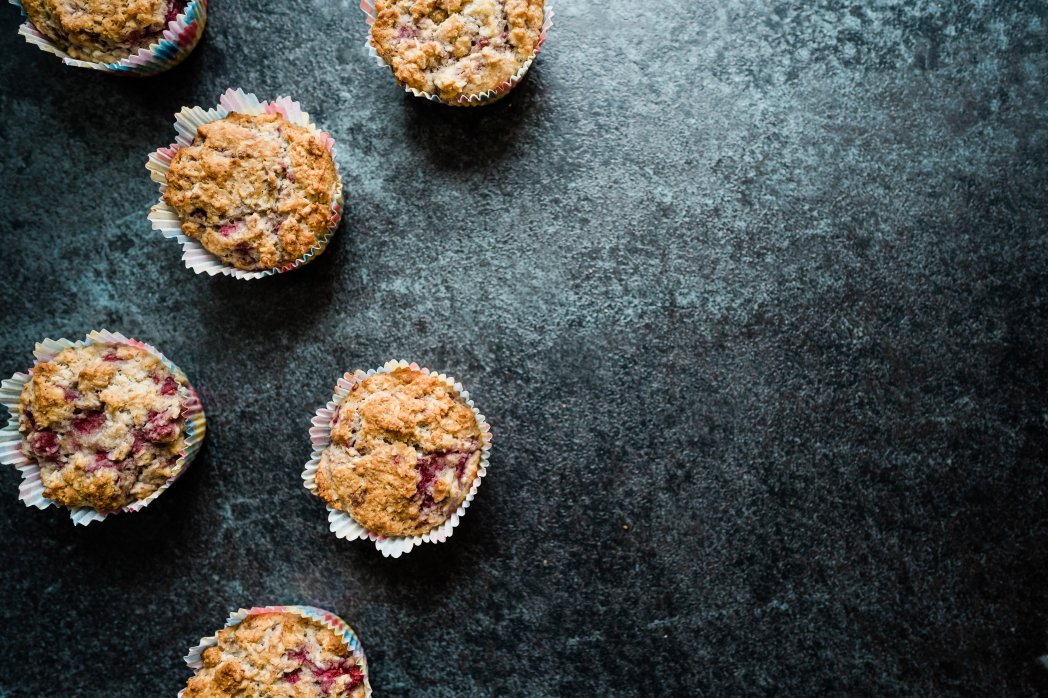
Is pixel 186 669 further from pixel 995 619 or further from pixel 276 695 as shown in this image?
pixel 995 619

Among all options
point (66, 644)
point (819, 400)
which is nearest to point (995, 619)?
point (819, 400)

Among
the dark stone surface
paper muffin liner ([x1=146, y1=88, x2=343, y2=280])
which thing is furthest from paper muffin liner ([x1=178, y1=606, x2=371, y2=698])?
paper muffin liner ([x1=146, y1=88, x2=343, y2=280])

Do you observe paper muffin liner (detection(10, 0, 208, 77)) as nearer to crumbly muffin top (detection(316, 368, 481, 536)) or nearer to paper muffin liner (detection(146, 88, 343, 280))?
paper muffin liner (detection(146, 88, 343, 280))

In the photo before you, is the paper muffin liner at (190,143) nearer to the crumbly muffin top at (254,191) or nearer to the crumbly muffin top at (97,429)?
the crumbly muffin top at (254,191)

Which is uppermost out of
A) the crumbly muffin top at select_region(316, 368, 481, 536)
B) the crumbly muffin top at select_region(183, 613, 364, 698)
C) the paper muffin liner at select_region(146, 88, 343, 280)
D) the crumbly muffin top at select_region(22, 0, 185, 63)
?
the crumbly muffin top at select_region(22, 0, 185, 63)

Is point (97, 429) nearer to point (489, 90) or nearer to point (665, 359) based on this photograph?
point (489, 90)
